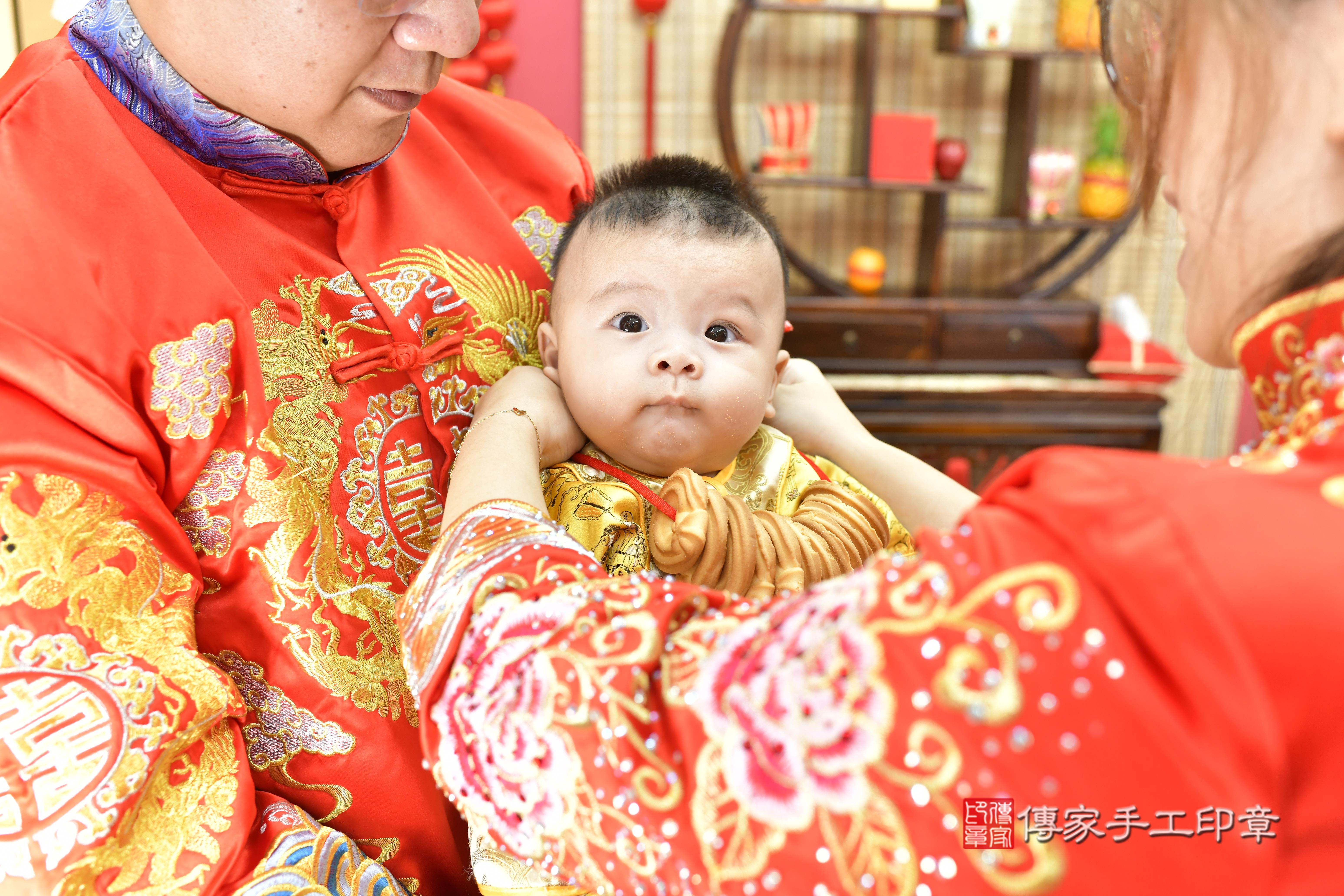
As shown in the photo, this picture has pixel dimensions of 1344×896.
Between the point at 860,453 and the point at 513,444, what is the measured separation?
55 cm

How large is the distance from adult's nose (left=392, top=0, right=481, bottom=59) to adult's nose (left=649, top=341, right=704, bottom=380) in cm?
38

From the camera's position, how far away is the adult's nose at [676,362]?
3.92ft

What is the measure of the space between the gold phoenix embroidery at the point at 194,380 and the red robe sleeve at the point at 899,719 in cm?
36

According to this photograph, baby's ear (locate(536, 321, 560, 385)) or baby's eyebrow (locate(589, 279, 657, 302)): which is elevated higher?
baby's eyebrow (locate(589, 279, 657, 302))

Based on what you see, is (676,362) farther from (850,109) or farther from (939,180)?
(850,109)

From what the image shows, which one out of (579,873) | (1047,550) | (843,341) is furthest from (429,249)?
(843,341)

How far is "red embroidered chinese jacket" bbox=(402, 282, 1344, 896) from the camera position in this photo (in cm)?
55

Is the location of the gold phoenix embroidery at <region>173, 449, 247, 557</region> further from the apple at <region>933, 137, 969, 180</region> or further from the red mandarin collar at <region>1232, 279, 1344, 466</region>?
the apple at <region>933, 137, 969, 180</region>

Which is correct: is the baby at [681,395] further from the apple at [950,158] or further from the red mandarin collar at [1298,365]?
the apple at [950,158]

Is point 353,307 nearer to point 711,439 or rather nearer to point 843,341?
point 711,439

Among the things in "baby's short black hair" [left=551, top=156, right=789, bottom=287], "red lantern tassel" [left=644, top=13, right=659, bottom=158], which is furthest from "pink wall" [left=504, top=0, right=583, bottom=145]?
"baby's short black hair" [left=551, top=156, right=789, bottom=287]

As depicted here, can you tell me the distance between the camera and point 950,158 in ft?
11.9

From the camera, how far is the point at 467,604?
2.60 ft

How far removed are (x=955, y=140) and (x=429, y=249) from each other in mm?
2919
